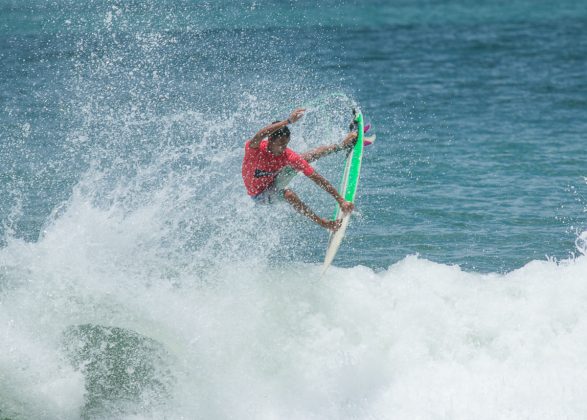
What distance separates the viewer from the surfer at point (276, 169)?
9922 millimetres

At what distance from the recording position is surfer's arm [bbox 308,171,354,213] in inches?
400

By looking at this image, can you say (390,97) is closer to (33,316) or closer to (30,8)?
(30,8)

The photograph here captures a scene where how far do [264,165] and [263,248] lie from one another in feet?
5.51

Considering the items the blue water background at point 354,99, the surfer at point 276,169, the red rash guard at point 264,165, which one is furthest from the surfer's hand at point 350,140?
the blue water background at point 354,99

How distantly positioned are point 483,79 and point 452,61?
290 centimetres

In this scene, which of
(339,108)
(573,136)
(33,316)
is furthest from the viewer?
(573,136)

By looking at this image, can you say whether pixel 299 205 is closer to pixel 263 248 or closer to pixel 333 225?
pixel 333 225

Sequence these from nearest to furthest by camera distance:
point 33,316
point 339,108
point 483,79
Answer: point 33,316
point 339,108
point 483,79

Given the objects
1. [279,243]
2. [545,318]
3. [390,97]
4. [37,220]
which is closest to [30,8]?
[390,97]

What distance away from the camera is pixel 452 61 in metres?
28.4

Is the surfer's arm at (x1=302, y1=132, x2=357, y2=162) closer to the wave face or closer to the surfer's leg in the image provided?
the surfer's leg

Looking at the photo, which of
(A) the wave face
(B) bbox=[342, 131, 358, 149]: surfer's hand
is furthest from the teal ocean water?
(B) bbox=[342, 131, 358, 149]: surfer's hand

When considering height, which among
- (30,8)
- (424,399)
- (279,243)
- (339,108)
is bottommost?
(424,399)

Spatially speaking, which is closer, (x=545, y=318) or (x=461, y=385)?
(x=461, y=385)
